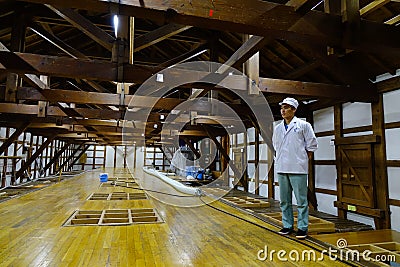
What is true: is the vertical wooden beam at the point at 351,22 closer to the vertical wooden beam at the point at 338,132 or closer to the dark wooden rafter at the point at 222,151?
the vertical wooden beam at the point at 338,132

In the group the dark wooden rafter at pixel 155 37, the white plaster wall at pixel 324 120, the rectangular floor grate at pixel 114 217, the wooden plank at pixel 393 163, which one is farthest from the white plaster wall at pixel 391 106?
the rectangular floor grate at pixel 114 217

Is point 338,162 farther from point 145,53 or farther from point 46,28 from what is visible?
point 46,28

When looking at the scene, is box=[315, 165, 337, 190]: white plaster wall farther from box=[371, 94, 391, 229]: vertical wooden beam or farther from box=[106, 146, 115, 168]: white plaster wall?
box=[106, 146, 115, 168]: white plaster wall

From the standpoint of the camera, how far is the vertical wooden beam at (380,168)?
428 cm

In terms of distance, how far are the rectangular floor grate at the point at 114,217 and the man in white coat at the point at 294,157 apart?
1817mm

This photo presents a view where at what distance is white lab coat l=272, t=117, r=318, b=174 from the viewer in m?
2.66

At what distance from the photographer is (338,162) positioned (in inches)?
203

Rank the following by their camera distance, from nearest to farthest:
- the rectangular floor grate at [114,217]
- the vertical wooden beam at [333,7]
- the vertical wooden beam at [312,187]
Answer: the vertical wooden beam at [333,7] < the rectangular floor grate at [114,217] < the vertical wooden beam at [312,187]

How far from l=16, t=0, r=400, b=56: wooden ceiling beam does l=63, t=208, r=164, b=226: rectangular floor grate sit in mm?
2650

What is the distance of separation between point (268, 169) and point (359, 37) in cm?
563

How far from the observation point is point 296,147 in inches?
106

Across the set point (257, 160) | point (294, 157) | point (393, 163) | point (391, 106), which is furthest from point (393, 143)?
point (257, 160)

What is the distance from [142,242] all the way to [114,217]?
1.38 meters

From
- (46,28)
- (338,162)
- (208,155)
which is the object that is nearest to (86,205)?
(46,28)
